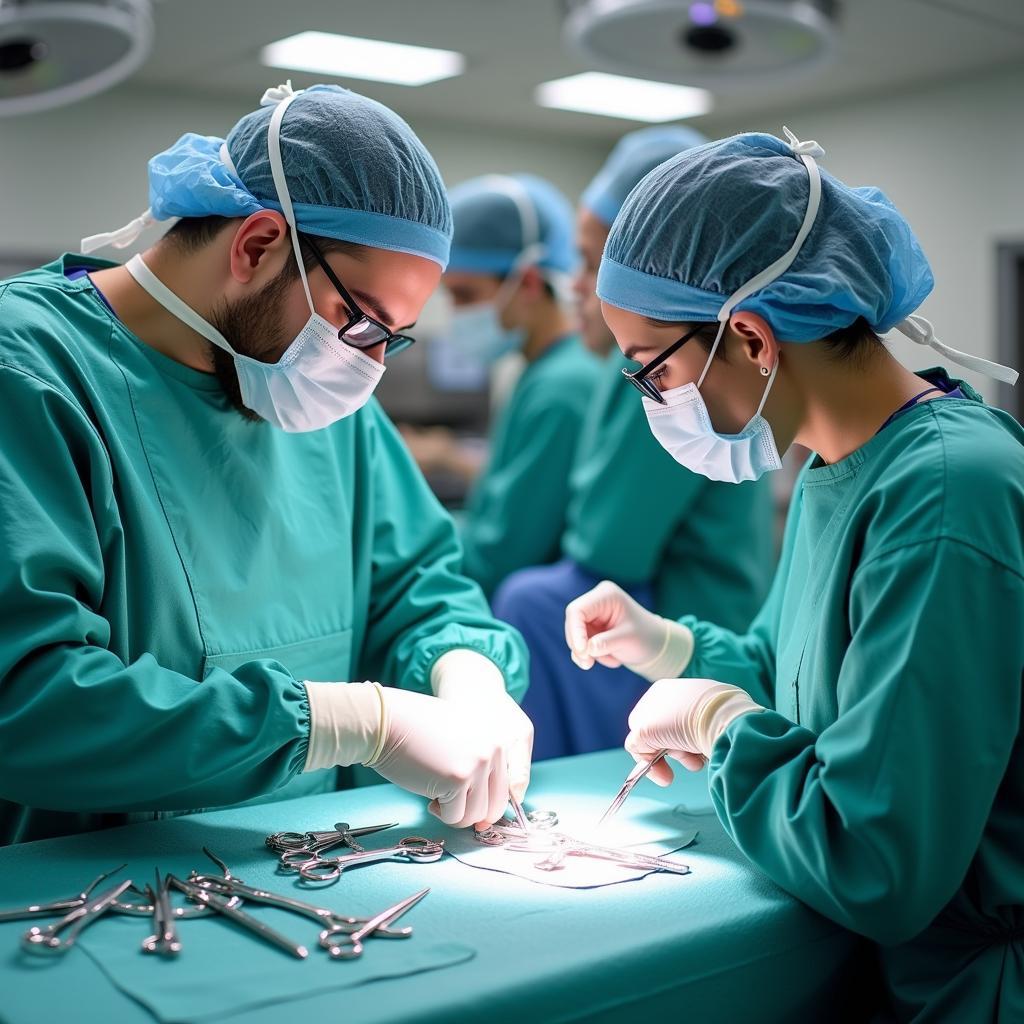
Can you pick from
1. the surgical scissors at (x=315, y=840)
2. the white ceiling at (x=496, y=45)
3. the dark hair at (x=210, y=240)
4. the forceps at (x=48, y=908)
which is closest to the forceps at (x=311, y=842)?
the surgical scissors at (x=315, y=840)

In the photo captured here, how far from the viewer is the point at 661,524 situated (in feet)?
9.39

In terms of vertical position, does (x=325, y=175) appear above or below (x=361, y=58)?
below

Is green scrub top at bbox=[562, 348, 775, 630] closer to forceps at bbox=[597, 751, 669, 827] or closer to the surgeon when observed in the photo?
the surgeon

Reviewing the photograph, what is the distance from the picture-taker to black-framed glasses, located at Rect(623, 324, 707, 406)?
151cm

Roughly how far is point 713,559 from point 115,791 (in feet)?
6.07

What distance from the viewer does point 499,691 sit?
5.80 feet

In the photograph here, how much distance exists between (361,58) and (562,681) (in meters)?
3.79

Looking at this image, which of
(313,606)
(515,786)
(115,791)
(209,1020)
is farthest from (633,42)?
(209,1020)

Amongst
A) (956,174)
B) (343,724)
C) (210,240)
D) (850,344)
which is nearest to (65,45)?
(210,240)

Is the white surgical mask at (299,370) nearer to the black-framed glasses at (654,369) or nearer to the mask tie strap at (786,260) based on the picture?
the black-framed glasses at (654,369)

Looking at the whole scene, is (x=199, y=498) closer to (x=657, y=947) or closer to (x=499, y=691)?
(x=499, y=691)

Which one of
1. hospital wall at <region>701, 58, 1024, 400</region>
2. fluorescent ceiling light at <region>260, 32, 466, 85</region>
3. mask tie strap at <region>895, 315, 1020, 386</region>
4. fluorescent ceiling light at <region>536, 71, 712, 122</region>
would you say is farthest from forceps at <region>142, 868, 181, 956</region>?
fluorescent ceiling light at <region>536, 71, 712, 122</region>

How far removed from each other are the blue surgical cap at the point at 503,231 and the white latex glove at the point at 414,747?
248 cm

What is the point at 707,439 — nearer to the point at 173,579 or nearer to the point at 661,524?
the point at 173,579
